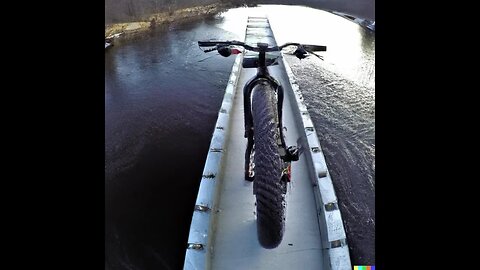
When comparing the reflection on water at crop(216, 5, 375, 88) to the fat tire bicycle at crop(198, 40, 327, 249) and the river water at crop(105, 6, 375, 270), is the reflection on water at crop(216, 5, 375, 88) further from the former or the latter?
the fat tire bicycle at crop(198, 40, 327, 249)

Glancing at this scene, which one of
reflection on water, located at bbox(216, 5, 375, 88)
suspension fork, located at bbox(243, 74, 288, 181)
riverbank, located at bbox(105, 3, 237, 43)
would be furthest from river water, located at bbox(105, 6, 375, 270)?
suspension fork, located at bbox(243, 74, 288, 181)

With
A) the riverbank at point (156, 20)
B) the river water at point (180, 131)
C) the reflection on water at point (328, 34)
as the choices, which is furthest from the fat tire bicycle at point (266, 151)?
the riverbank at point (156, 20)

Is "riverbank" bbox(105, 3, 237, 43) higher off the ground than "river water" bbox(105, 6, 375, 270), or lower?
higher

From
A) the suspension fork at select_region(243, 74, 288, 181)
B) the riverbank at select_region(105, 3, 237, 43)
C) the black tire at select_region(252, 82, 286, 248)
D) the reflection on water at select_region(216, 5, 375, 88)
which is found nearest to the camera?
the black tire at select_region(252, 82, 286, 248)

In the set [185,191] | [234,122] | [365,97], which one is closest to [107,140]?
[185,191]

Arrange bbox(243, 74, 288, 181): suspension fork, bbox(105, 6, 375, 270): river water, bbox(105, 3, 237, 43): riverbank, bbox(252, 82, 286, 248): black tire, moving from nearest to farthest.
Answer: bbox(252, 82, 286, 248): black tire → bbox(243, 74, 288, 181): suspension fork → bbox(105, 6, 375, 270): river water → bbox(105, 3, 237, 43): riverbank

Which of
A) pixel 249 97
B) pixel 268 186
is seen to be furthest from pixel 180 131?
pixel 268 186

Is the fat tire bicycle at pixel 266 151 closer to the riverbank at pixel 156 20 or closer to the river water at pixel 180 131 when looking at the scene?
the river water at pixel 180 131
